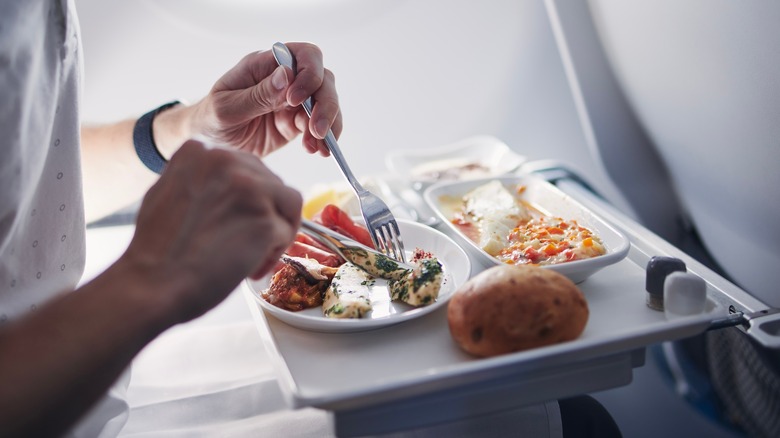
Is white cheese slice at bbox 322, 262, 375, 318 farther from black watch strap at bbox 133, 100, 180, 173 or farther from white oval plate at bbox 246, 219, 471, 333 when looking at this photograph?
black watch strap at bbox 133, 100, 180, 173

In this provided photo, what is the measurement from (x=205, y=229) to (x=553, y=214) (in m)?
0.60

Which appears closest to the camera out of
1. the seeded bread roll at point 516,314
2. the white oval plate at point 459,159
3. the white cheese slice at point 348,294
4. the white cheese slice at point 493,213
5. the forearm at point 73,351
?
the forearm at point 73,351

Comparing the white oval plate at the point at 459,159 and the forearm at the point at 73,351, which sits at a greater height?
the forearm at the point at 73,351

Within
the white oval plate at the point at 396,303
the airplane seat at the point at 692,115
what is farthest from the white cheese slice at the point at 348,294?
the airplane seat at the point at 692,115

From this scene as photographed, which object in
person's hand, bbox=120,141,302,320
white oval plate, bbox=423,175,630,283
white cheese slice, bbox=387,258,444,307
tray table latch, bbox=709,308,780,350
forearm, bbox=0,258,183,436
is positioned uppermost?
person's hand, bbox=120,141,302,320

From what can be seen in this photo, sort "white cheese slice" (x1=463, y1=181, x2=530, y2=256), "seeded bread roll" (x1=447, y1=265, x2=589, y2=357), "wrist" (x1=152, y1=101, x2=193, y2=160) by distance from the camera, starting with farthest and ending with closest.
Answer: "wrist" (x1=152, y1=101, x2=193, y2=160) < "white cheese slice" (x1=463, y1=181, x2=530, y2=256) < "seeded bread roll" (x1=447, y1=265, x2=589, y2=357)

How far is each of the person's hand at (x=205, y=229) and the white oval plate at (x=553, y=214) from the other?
328 millimetres

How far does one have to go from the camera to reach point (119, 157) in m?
1.07

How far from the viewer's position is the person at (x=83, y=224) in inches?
21.0

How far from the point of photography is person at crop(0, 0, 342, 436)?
534mm

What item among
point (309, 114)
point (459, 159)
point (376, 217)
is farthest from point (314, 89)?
point (459, 159)

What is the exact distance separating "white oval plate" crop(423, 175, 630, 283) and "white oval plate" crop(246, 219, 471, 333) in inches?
1.2

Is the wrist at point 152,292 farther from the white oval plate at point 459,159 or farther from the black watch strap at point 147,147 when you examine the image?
the white oval plate at point 459,159

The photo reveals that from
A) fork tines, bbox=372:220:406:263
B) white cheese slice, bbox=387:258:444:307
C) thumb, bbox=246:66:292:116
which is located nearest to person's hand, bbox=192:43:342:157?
thumb, bbox=246:66:292:116
